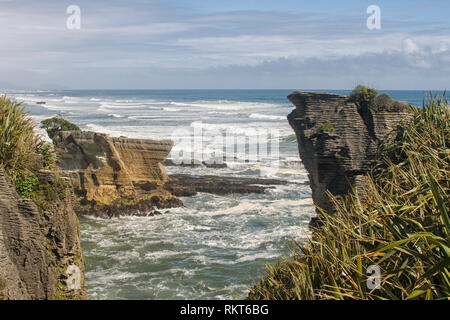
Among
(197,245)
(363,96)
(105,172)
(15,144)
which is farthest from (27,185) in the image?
(105,172)

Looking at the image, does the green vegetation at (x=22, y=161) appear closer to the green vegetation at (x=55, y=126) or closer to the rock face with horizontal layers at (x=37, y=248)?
the rock face with horizontal layers at (x=37, y=248)

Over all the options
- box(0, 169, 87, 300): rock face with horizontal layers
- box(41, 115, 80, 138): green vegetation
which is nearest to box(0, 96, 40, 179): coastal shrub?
box(0, 169, 87, 300): rock face with horizontal layers

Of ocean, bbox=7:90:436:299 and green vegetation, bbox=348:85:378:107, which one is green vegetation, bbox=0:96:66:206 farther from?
green vegetation, bbox=348:85:378:107

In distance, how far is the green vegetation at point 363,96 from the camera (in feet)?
50.9

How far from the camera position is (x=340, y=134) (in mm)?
15078

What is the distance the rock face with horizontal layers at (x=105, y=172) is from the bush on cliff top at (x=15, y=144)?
13042mm

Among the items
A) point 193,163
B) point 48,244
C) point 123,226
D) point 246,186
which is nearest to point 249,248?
point 123,226

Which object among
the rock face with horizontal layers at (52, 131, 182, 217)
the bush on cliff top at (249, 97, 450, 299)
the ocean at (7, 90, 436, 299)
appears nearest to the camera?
the bush on cliff top at (249, 97, 450, 299)


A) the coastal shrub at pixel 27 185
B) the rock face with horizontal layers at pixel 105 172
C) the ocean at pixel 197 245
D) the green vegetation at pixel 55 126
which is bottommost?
the ocean at pixel 197 245

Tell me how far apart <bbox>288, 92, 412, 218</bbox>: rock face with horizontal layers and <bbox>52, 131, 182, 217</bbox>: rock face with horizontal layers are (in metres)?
11.5

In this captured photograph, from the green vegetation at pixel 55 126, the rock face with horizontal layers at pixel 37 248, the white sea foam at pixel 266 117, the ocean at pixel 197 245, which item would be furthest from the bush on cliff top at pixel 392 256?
the white sea foam at pixel 266 117

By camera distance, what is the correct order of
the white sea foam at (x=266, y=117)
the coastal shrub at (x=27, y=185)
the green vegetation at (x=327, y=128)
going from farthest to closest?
the white sea foam at (x=266, y=117), the green vegetation at (x=327, y=128), the coastal shrub at (x=27, y=185)

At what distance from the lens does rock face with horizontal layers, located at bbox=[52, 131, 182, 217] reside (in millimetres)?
24438

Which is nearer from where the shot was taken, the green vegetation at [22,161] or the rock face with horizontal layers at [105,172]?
the green vegetation at [22,161]
